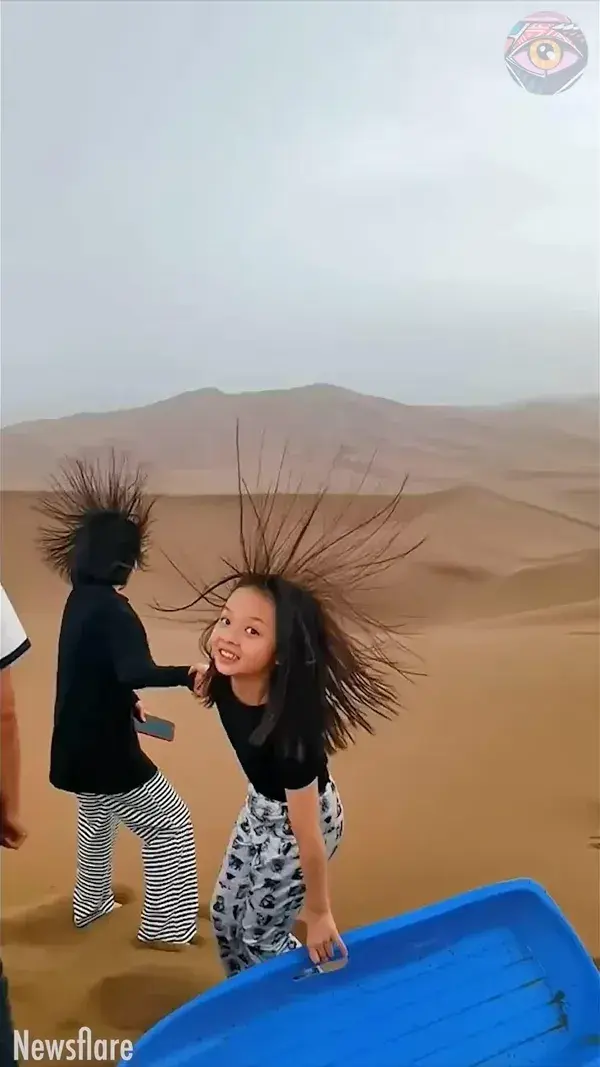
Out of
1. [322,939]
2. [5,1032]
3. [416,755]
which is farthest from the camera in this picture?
[416,755]

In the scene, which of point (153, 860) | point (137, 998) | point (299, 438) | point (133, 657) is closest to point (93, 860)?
point (153, 860)

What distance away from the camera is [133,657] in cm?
136

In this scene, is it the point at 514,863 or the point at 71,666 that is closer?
the point at 71,666

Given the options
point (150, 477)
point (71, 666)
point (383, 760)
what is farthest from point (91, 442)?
point (383, 760)

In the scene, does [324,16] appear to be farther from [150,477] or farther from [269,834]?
[269,834]

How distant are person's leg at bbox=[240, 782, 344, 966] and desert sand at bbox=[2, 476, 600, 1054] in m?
0.07

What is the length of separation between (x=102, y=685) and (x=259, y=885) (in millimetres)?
393

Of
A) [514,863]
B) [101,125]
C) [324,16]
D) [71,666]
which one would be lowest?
[514,863]

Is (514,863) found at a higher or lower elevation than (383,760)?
lower

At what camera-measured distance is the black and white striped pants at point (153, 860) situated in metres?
1.39

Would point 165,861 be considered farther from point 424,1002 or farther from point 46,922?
point 424,1002

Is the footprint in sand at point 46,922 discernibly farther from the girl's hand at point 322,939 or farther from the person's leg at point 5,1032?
the girl's hand at point 322,939

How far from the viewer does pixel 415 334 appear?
4.66 feet

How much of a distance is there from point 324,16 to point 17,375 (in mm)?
757
